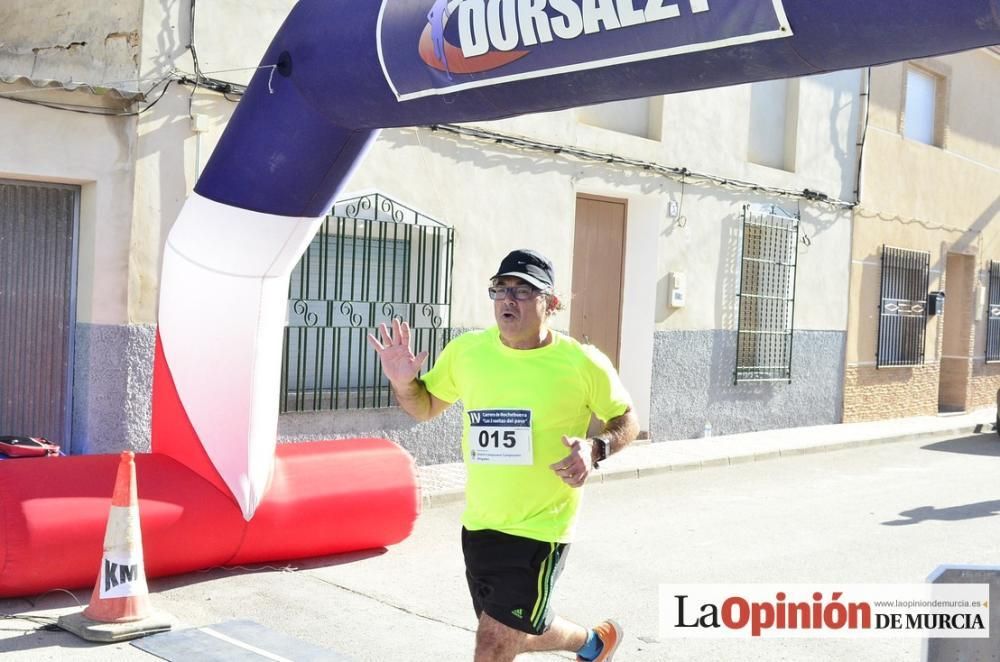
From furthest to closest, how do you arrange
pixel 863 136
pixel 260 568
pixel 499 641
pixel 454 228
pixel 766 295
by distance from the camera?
pixel 863 136 → pixel 766 295 → pixel 454 228 → pixel 260 568 → pixel 499 641

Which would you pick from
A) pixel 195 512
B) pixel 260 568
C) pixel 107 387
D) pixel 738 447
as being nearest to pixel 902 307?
pixel 738 447

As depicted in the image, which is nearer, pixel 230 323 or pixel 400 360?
pixel 400 360

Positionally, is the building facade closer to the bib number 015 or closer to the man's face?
the man's face

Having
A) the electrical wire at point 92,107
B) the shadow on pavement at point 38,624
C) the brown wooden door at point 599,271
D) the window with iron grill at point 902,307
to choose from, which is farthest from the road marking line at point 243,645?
the window with iron grill at point 902,307

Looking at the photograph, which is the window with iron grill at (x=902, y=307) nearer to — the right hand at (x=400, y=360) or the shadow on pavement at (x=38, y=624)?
the shadow on pavement at (x=38, y=624)

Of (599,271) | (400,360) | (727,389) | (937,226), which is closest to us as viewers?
(400,360)

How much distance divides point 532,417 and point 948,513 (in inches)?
259

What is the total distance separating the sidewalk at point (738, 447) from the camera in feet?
33.6

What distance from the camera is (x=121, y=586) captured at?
562cm

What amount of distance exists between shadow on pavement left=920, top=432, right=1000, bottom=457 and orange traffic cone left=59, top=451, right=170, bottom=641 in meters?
11.5

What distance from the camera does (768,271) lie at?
48.5 ft

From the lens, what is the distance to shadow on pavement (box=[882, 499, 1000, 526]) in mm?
9438

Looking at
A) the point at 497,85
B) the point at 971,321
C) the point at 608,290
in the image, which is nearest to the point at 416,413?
the point at 497,85

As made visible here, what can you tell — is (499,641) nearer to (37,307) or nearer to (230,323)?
(230,323)
